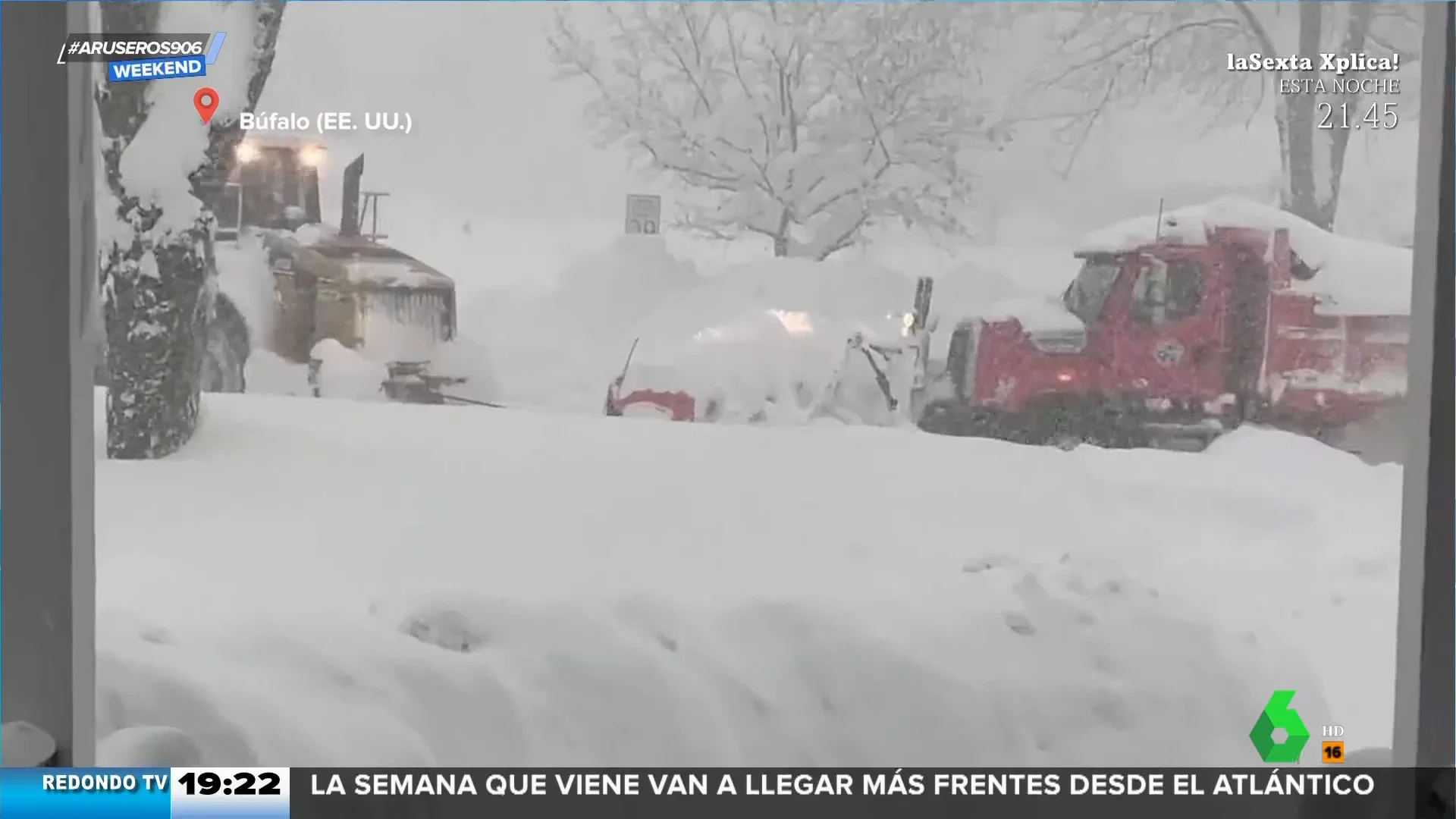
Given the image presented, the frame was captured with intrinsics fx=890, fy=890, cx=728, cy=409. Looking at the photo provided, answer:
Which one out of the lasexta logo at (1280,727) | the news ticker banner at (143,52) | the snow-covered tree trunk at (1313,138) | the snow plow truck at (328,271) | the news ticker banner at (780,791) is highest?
the news ticker banner at (143,52)

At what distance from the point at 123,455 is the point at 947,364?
1156mm

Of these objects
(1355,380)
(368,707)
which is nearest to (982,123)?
(1355,380)

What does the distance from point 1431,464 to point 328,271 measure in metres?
1.55

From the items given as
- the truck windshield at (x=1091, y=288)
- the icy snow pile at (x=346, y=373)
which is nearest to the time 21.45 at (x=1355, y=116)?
the truck windshield at (x=1091, y=288)

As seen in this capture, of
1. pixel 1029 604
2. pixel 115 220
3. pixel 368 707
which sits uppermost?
pixel 115 220

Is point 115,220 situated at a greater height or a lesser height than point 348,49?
lesser

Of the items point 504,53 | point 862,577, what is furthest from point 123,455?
point 862,577

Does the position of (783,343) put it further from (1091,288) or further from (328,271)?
(328,271)

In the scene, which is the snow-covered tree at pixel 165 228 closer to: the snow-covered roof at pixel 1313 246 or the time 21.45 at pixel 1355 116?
the snow-covered roof at pixel 1313 246

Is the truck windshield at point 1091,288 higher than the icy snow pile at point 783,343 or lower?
higher

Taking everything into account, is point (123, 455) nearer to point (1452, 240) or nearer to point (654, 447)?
point (654, 447)

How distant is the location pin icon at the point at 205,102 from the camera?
1.20 metres

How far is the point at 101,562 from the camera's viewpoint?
1.22 m

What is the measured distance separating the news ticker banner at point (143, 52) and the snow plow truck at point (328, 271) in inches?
5.1
